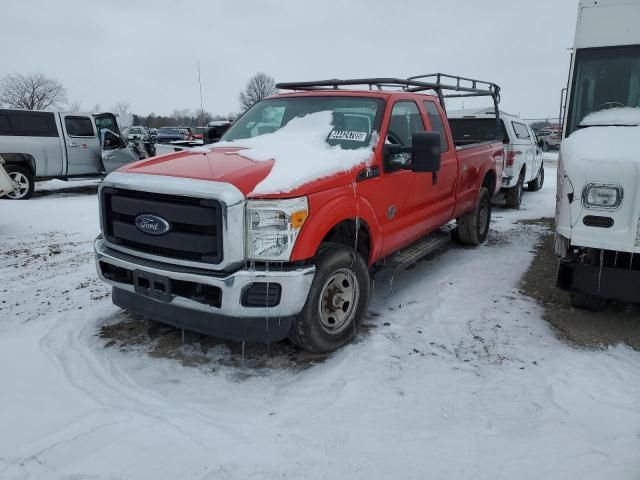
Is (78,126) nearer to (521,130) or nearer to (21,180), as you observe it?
(21,180)

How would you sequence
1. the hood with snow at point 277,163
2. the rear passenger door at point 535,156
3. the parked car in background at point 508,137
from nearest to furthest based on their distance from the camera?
the hood with snow at point 277,163 < the parked car in background at point 508,137 < the rear passenger door at point 535,156

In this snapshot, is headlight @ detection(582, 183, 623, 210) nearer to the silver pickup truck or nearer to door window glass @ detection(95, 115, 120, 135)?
the silver pickup truck

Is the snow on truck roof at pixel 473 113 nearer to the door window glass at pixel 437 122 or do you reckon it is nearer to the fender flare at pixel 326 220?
the door window glass at pixel 437 122

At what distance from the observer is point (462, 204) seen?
20.6 feet

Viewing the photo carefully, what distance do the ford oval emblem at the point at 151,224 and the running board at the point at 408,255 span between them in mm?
1985

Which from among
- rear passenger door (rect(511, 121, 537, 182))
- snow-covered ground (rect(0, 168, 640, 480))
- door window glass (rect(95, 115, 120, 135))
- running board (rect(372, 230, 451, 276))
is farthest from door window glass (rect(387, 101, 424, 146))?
door window glass (rect(95, 115, 120, 135))

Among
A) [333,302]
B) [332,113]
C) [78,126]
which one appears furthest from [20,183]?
[333,302]

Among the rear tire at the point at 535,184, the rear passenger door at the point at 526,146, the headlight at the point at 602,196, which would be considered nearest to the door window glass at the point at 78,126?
the rear passenger door at the point at 526,146

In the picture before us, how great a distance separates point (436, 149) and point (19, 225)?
7.73 meters

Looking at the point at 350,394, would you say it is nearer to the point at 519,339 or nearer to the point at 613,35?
the point at 519,339

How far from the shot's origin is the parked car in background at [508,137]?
31.1 feet

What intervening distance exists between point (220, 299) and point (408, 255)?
248 cm

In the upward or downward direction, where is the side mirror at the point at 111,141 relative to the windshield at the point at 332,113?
downward

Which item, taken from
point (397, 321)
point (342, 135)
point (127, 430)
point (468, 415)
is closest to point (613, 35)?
point (342, 135)
